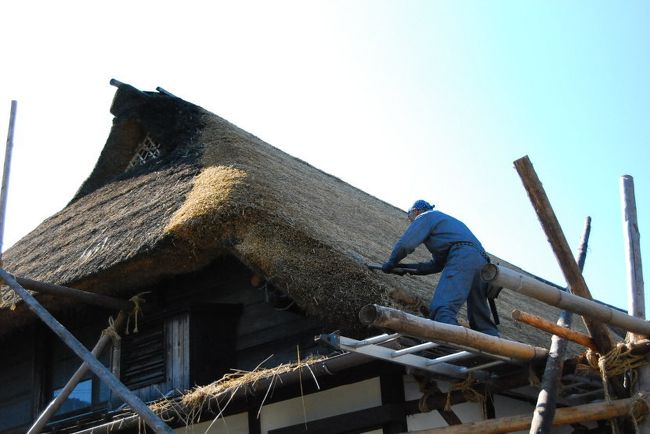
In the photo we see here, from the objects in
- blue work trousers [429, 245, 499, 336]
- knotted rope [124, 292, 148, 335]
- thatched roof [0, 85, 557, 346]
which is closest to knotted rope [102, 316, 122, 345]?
knotted rope [124, 292, 148, 335]

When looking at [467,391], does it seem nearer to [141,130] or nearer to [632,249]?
[632,249]

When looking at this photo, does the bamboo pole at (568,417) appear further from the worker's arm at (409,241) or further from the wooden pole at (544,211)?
the worker's arm at (409,241)

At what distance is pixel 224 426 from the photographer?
23.2 feet

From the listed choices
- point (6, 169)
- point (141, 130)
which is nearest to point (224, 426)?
point (6, 169)

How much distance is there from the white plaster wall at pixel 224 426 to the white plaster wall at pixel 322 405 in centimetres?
23

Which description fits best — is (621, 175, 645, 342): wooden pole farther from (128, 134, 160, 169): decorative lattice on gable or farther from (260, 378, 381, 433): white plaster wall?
(128, 134, 160, 169): decorative lattice on gable

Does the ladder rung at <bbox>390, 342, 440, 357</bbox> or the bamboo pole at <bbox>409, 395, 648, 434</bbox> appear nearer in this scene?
the ladder rung at <bbox>390, 342, 440, 357</bbox>

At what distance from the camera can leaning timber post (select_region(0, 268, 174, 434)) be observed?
245 inches

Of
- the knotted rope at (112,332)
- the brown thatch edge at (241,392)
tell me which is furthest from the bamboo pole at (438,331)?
the knotted rope at (112,332)

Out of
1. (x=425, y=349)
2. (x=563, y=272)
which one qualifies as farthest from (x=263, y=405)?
(x=563, y=272)

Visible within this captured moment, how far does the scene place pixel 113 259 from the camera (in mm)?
7691

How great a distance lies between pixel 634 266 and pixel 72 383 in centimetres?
443

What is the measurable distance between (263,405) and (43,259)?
11.7 feet

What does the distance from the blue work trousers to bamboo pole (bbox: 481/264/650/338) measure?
0.83 metres
